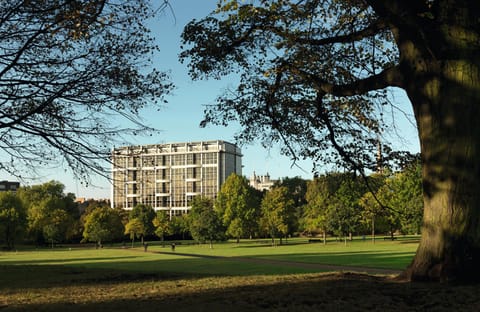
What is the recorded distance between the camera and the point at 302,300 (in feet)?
24.3

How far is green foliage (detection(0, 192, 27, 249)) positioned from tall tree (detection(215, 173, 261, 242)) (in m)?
32.9

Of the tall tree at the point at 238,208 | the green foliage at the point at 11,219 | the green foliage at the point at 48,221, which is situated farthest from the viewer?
the green foliage at the point at 48,221

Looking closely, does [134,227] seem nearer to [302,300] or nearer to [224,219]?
[224,219]

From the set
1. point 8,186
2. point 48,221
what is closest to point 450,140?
point 48,221

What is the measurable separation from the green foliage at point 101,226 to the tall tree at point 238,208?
18.7 meters

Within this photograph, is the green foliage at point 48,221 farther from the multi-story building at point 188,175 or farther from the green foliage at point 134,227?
the multi-story building at point 188,175

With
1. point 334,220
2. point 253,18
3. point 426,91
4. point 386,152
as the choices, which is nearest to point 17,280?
point 253,18

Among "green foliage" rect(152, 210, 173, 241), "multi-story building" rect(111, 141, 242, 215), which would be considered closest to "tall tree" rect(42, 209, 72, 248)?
"green foliage" rect(152, 210, 173, 241)

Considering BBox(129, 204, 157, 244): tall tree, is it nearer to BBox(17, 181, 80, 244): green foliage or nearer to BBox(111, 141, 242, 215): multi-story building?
BBox(17, 181, 80, 244): green foliage

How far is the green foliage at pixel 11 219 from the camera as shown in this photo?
7731 centimetres

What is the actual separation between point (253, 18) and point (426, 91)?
176 inches

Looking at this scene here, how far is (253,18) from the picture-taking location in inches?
446

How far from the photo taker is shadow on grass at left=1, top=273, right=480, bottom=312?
6.92 m

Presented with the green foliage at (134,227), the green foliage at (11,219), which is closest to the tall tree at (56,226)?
the green foliage at (11,219)
